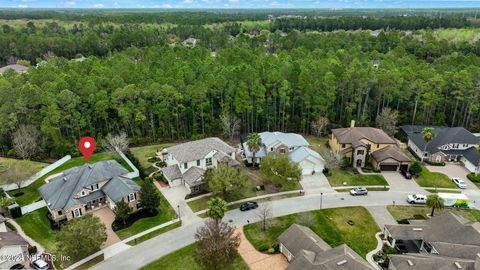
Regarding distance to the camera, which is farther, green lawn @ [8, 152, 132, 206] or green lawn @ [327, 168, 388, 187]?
green lawn @ [327, 168, 388, 187]

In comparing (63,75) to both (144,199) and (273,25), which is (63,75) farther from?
(273,25)

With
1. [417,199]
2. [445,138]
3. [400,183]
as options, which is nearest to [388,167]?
[400,183]

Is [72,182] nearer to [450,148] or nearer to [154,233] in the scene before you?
[154,233]

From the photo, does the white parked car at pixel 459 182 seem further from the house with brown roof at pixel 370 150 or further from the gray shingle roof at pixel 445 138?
the gray shingle roof at pixel 445 138

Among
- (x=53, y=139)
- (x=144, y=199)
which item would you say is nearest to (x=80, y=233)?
(x=144, y=199)

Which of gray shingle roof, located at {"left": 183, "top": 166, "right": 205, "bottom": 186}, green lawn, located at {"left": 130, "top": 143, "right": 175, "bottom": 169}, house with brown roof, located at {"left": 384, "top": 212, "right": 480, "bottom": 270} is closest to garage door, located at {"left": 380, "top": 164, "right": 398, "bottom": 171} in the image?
house with brown roof, located at {"left": 384, "top": 212, "right": 480, "bottom": 270}

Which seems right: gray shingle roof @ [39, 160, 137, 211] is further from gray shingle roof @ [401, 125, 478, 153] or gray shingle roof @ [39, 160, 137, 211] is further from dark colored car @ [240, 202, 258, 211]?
gray shingle roof @ [401, 125, 478, 153]
